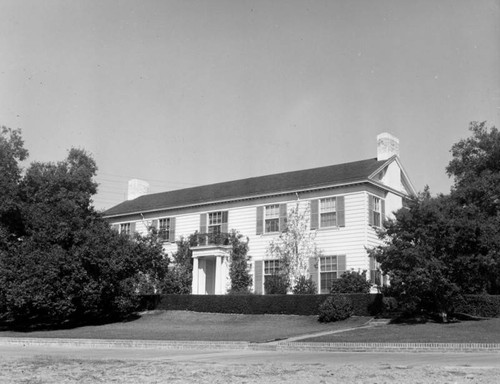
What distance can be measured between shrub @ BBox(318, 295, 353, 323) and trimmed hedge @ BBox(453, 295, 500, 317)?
14.9 ft

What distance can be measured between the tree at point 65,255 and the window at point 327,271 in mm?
8855

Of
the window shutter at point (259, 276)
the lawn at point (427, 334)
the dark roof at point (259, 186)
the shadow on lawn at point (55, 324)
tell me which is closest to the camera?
the lawn at point (427, 334)

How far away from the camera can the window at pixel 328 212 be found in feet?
104

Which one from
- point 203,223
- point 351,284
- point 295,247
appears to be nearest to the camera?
point 351,284

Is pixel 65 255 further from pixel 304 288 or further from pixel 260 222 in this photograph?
pixel 304 288

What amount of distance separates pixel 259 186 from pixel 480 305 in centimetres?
1499

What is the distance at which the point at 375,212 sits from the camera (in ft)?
104

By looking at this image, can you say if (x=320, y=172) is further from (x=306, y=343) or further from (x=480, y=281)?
(x=306, y=343)

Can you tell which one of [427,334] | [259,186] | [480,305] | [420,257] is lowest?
[427,334]

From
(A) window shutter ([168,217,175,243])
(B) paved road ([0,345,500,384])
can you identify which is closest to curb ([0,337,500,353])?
(B) paved road ([0,345,500,384])

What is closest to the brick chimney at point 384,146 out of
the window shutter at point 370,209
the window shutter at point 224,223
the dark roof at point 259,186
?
the dark roof at point 259,186

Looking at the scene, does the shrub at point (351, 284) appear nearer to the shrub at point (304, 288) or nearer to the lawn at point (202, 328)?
the shrub at point (304, 288)

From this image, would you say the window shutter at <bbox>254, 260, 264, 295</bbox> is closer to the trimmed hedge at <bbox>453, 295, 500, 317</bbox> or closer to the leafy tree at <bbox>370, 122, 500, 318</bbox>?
the leafy tree at <bbox>370, 122, 500, 318</bbox>

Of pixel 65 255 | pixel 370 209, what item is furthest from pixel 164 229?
pixel 370 209
